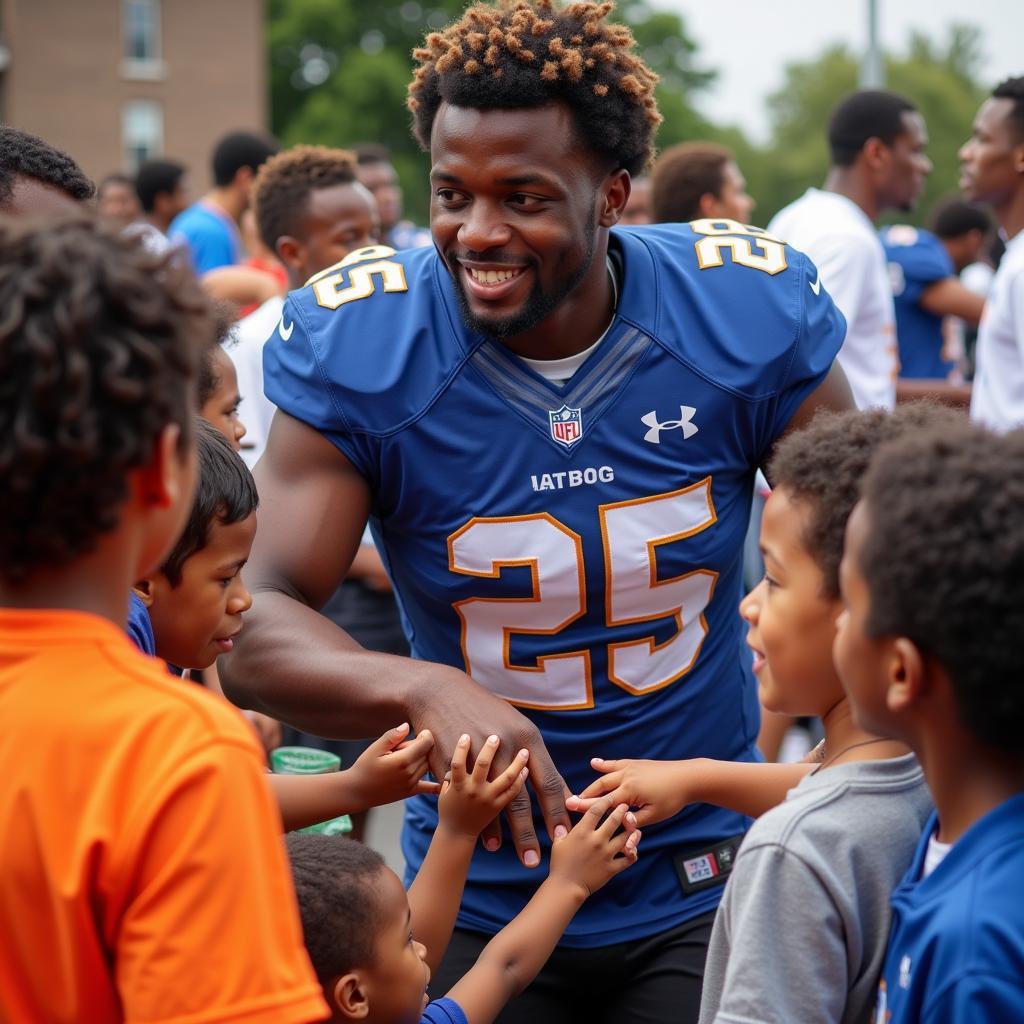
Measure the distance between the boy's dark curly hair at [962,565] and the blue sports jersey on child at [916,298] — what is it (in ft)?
20.9

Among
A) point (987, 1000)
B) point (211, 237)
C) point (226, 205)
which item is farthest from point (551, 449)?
point (226, 205)

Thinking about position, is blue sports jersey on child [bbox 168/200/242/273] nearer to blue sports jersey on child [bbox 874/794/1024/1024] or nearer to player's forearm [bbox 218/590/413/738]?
player's forearm [bbox 218/590/413/738]

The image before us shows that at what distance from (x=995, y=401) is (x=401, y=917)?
3994mm

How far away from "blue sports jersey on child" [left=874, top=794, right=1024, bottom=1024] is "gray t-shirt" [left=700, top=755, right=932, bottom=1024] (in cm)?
10

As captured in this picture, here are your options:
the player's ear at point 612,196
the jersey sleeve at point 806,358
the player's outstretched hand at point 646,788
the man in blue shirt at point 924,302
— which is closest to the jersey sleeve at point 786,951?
the player's outstretched hand at point 646,788

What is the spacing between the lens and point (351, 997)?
233 cm

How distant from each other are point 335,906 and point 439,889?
296 mm

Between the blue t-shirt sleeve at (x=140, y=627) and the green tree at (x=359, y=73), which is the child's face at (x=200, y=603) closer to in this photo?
the blue t-shirt sleeve at (x=140, y=627)

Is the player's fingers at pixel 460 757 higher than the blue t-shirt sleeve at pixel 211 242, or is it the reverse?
the blue t-shirt sleeve at pixel 211 242

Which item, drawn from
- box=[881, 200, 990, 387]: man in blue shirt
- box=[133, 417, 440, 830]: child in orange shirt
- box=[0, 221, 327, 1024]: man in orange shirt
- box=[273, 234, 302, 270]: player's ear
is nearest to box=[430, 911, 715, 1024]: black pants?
box=[133, 417, 440, 830]: child in orange shirt

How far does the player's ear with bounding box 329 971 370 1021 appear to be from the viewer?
230 centimetres

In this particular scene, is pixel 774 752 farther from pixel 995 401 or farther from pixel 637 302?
pixel 637 302

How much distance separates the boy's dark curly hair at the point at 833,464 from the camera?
2.14 meters

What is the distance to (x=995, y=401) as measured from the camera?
5.63 meters
